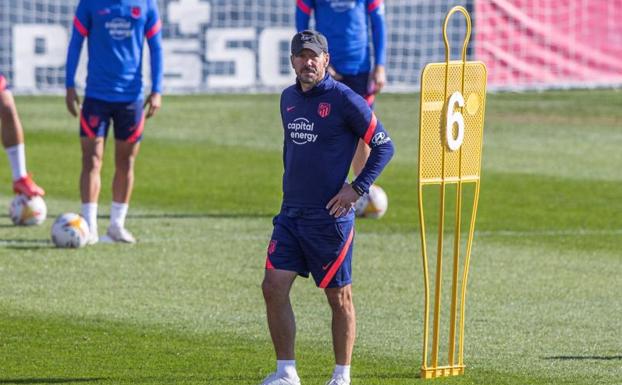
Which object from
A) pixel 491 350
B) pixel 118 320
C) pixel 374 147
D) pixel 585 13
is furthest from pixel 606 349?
pixel 585 13

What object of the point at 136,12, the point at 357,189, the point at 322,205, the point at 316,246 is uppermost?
the point at 136,12

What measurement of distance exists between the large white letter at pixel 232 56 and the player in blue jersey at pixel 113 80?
15431 mm

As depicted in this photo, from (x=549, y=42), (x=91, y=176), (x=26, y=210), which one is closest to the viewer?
(x=91, y=176)

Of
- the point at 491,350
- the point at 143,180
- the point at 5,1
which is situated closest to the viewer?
the point at 491,350

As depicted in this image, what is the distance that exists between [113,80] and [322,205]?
19.5 feet

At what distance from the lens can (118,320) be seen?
10680mm

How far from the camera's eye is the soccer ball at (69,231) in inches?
538

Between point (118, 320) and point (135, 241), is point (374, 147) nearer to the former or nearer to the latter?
point (118, 320)

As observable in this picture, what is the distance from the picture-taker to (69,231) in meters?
13.7

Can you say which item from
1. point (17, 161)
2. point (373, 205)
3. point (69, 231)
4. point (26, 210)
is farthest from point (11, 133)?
point (373, 205)

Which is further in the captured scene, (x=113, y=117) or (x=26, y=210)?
(x=26, y=210)

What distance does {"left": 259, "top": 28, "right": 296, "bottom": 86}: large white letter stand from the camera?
2973 cm

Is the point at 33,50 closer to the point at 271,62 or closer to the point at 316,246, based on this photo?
the point at 271,62

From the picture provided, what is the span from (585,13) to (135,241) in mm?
19472
